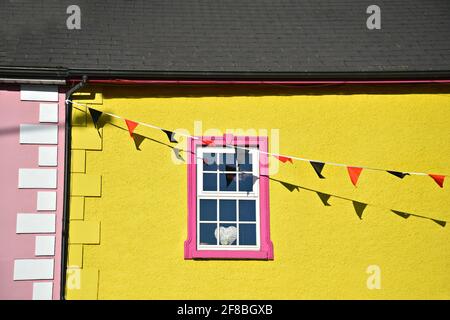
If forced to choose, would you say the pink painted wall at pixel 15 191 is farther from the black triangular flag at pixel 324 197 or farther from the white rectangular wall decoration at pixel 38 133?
the black triangular flag at pixel 324 197

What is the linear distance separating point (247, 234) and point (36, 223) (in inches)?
94.4

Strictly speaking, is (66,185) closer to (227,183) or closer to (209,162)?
(209,162)

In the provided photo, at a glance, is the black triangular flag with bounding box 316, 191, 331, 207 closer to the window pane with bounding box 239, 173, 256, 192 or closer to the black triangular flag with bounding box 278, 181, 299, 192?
the black triangular flag with bounding box 278, 181, 299, 192

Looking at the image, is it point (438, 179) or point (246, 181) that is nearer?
point (438, 179)

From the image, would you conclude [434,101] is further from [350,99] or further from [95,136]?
[95,136]

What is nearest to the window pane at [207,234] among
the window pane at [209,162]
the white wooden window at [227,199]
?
the white wooden window at [227,199]

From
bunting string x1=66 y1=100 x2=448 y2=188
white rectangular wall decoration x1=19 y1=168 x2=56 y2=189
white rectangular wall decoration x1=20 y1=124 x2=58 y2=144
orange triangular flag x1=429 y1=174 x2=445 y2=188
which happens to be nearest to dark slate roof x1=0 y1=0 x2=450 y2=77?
bunting string x1=66 y1=100 x2=448 y2=188

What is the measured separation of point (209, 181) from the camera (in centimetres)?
888

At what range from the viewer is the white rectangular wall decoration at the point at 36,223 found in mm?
8375

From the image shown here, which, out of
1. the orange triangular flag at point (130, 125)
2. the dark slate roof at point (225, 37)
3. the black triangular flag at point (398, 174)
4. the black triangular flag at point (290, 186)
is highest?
the dark slate roof at point (225, 37)

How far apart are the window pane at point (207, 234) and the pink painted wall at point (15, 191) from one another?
1613 mm

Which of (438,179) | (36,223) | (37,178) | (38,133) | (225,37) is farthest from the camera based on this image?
(225,37)

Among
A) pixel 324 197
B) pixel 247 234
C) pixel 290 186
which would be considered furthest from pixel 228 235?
pixel 324 197

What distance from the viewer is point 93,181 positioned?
8641 millimetres
